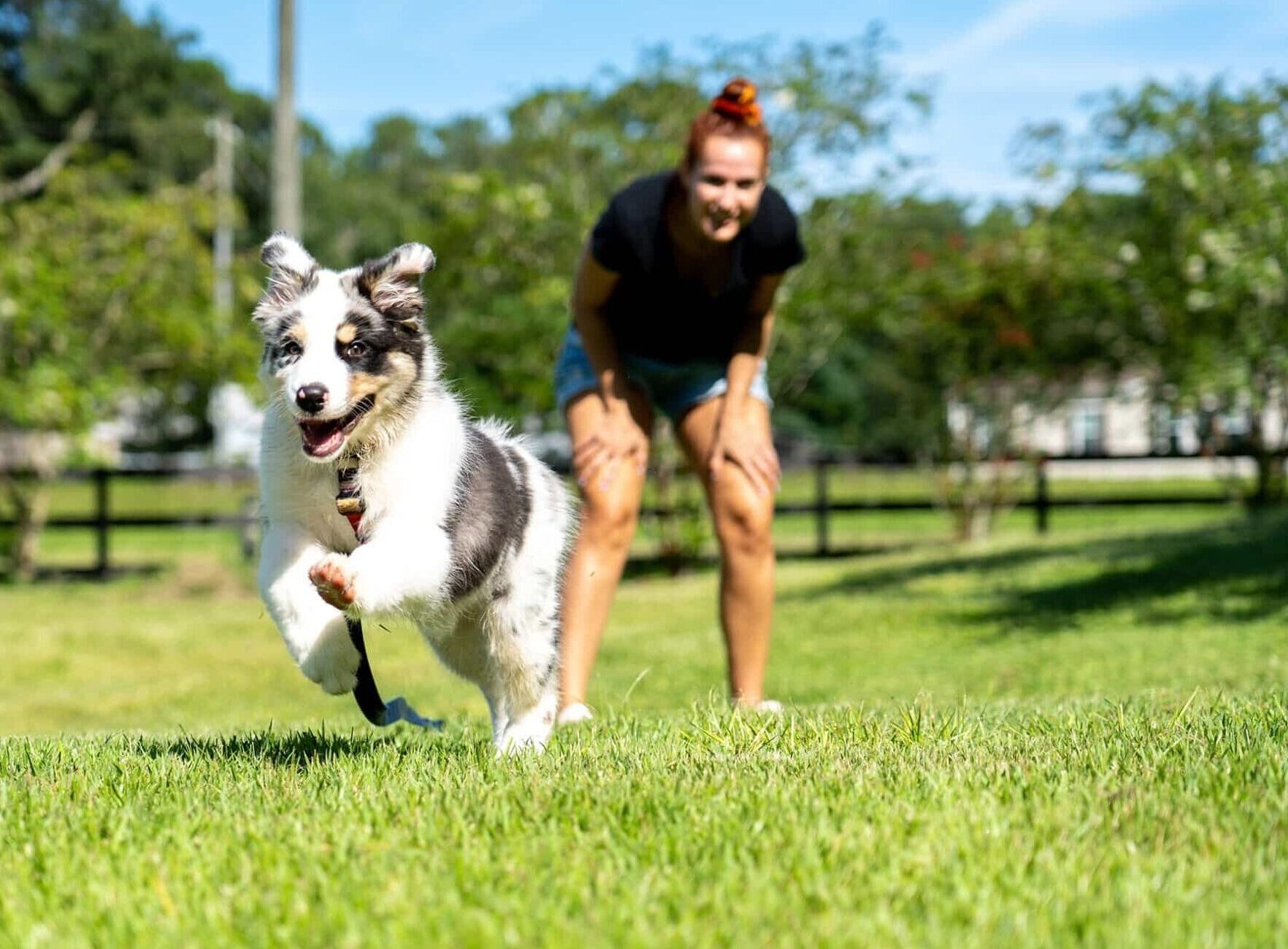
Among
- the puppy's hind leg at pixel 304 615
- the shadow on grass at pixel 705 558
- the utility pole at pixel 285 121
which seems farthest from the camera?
the shadow on grass at pixel 705 558

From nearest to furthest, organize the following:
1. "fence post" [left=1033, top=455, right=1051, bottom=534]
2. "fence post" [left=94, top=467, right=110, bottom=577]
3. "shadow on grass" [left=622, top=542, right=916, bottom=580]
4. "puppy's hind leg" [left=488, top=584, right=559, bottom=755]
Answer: "puppy's hind leg" [left=488, top=584, right=559, bottom=755], "shadow on grass" [left=622, top=542, right=916, bottom=580], "fence post" [left=94, top=467, right=110, bottom=577], "fence post" [left=1033, top=455, right=1051, bottom=534]

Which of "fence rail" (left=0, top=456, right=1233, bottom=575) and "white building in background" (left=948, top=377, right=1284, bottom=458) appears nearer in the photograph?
"white building in background" (left=948, top=377, right=1284, bottom=458)

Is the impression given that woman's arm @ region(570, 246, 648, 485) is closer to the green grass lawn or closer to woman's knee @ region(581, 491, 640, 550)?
woman's knee @ region(581, 491, 640, 550)

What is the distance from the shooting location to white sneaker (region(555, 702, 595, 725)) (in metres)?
5.27

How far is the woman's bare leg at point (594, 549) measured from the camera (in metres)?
5.83

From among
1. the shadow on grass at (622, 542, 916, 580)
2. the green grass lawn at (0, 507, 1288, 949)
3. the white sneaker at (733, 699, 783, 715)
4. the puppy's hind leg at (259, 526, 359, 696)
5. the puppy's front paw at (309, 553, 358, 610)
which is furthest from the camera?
the shadow on grass at (622, 542, 916, 580)

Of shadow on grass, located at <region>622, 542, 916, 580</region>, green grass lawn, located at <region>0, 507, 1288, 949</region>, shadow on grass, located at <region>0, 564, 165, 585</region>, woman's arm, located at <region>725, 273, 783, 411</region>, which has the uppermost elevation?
woman's arm, located at <region>725, 273, 783, 411</region>

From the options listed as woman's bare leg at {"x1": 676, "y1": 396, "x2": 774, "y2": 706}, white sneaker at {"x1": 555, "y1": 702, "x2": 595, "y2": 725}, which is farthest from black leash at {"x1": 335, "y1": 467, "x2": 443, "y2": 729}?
woman's bare leg at {"x1": 676, "y1": 396, "x2": 774, "y2": 706}

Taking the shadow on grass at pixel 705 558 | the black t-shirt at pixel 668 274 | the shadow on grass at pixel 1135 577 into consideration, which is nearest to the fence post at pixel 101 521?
the shadow on grass at pixel 705 558

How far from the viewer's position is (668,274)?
18.9 feet

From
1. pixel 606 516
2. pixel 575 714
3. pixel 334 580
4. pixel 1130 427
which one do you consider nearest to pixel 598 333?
pixel 606 516

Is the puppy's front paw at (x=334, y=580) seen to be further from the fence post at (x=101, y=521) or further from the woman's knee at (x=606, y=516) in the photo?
the fence post at (x=101, y=521)

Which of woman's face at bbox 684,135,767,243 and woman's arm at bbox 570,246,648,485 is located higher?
woman's face at bbox 684,135,767,243

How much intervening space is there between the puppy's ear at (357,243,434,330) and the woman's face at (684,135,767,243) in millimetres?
1700
